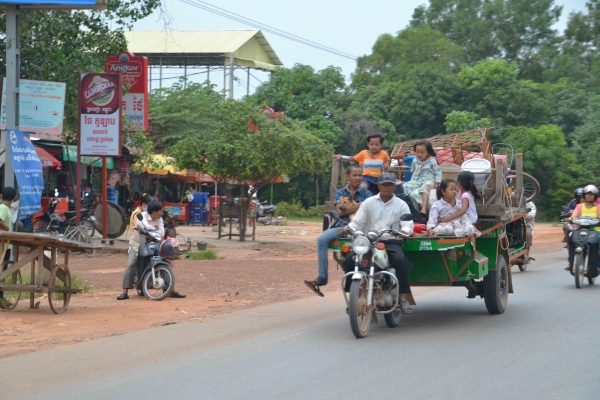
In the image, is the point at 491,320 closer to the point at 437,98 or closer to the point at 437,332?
the point at 437,332

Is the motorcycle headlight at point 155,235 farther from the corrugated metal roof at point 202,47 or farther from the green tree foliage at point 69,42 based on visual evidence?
the corrugated metal roof at point 202,47

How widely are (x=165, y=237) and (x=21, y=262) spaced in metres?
3.03

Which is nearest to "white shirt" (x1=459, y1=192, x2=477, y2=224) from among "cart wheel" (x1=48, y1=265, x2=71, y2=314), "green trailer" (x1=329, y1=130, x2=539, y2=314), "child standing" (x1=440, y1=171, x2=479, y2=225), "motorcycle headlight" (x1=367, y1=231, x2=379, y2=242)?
"child standing" (x1=440, y1=171, x2=479, y2=225)

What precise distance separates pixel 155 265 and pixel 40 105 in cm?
410

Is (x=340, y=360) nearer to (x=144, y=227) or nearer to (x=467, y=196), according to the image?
(x=467, y=196)

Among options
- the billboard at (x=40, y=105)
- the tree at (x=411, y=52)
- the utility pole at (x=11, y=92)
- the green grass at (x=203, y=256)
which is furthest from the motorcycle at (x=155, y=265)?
the tree at (x=411, y=52)

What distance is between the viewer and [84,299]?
1252cm

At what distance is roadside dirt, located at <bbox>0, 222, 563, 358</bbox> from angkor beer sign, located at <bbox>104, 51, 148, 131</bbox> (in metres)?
3.88

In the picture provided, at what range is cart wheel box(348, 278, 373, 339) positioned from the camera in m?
8.17

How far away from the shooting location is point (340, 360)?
745 cm

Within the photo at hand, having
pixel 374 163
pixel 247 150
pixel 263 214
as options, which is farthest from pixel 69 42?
pixel 263 214

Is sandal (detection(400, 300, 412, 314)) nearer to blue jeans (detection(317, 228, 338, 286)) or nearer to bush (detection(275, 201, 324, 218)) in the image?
blue jeans (detection(317, 228, 338, 286))

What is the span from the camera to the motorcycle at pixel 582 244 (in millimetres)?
13523

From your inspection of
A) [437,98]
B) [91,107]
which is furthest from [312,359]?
[437,98]
